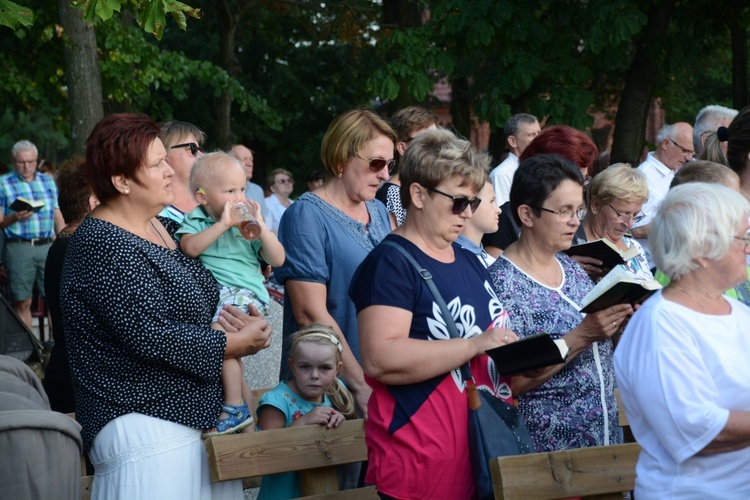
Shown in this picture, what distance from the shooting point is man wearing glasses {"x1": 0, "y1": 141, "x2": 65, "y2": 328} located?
12.0 m

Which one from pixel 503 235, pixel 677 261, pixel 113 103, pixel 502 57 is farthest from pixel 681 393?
pixel 113 103

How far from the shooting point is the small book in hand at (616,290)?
11.4 ft

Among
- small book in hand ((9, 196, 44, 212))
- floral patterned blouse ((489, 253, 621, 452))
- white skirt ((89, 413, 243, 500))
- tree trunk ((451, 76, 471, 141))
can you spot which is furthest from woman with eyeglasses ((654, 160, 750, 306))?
tree trunk ((451, 76, 471, 141))

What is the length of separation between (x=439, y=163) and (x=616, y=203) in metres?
1.92

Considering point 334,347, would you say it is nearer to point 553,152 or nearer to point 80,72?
point 553,152

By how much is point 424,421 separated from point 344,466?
1.27 meters

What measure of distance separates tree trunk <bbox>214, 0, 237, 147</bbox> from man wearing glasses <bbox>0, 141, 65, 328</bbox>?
7604 millimetres

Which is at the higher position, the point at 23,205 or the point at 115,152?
the point at 115,152

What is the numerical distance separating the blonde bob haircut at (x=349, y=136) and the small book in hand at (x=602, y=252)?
982mm

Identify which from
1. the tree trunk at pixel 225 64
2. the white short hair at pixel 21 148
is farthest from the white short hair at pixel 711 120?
the tree trunk at pixel 225 64

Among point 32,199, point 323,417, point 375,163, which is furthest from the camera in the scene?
point 32,199

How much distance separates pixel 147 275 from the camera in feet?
11.8

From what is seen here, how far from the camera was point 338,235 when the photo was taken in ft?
15.1

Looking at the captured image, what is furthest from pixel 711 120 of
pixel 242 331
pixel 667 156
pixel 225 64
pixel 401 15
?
pixel 225 64
